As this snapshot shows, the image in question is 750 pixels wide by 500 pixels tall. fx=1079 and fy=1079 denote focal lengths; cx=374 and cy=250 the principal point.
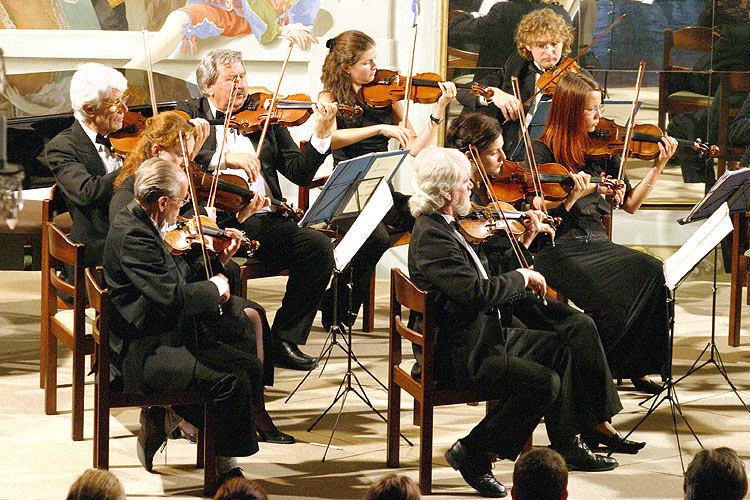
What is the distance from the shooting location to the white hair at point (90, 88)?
4.36 metres

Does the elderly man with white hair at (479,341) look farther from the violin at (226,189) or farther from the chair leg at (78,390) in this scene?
the chair leg at (78,390)

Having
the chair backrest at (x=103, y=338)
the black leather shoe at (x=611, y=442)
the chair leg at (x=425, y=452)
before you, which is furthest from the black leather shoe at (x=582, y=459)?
the chair backrest at (x=103, y=338)

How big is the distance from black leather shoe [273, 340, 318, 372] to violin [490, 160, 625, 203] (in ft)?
3.70

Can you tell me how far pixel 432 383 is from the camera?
340cm

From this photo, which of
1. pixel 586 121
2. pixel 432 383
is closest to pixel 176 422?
pixel 432 383

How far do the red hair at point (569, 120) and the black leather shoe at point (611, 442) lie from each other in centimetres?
126

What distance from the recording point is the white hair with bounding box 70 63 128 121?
4.36 meters

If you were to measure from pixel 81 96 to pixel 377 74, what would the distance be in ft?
5.08

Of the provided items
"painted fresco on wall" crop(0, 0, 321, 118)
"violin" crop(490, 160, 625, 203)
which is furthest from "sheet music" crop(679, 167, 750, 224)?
"painted fresco on wall" crop(0, 0, 321, 118)

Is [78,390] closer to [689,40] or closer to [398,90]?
[398,90]

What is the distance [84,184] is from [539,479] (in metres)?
2.50

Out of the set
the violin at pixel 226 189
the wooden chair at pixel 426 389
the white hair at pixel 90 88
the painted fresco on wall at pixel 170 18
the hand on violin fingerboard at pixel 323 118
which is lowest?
the wooden chair at pixel 426 389

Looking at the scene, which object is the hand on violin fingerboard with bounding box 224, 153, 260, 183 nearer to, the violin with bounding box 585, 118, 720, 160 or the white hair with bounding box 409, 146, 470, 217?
the white hair with bounding box 409, 146, 470, 217

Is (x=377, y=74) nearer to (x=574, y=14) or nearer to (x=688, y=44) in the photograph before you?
(x=574, y=14)
